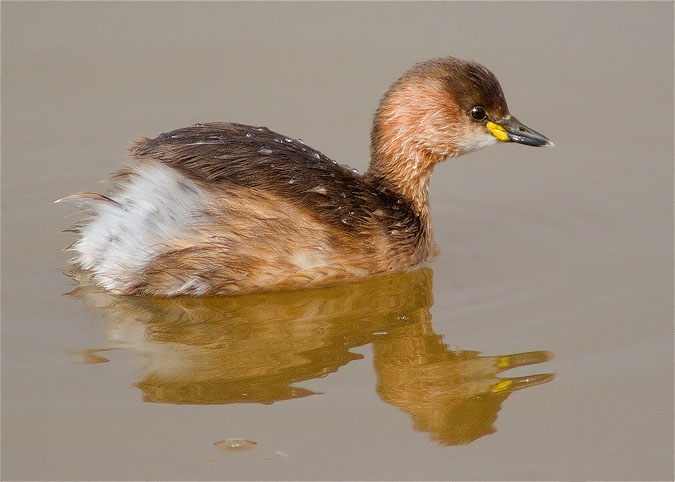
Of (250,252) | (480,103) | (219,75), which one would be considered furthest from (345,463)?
(219,75)

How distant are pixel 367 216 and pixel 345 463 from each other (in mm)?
1859

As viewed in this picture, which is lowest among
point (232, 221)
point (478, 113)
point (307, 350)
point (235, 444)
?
point (235, 444)

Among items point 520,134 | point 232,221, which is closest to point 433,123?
point 520,134

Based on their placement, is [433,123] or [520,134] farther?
[520,134]

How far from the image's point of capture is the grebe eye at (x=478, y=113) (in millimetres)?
6465

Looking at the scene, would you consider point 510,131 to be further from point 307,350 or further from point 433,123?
point 307,350

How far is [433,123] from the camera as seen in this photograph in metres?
6.44

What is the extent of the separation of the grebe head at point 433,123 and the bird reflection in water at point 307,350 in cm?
68

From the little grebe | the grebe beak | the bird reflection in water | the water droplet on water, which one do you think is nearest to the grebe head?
the grebe beak

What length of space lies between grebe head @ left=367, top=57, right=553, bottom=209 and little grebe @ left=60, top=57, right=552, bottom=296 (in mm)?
289

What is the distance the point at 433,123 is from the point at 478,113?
0.86ft

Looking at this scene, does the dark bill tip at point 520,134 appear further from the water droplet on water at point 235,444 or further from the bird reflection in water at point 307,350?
the water droplet on water at point 235,444

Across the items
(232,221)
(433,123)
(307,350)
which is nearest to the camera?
(307,350)

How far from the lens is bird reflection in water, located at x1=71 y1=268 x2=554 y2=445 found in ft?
16.5
